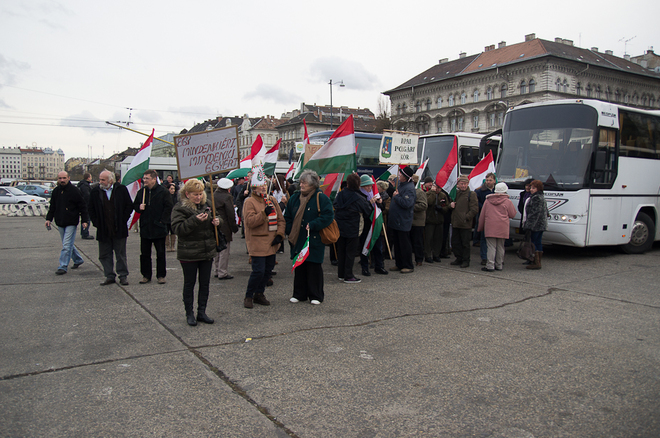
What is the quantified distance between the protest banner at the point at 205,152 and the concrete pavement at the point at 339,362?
1935 mm

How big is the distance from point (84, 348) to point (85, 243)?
9983mm

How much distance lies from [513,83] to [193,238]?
65776 millimetres

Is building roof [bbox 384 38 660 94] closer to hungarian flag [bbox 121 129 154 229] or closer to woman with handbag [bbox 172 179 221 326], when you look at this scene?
hungarian flag [bbox 121 129 154 229]

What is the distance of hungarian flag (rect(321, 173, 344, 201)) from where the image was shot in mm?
8055

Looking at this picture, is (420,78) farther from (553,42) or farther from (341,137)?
(341,137)

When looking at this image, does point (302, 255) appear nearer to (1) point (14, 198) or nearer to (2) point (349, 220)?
(2) point (349, 220)

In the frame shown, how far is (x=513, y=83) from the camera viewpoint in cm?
6269

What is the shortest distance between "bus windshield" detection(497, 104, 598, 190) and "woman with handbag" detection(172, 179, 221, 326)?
26.2 feet

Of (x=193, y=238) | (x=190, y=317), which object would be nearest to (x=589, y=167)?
(x=193, y=238)

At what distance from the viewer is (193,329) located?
5.40 metres

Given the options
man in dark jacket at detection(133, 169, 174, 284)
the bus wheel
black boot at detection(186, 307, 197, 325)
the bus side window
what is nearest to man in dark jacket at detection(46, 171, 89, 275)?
man in dark jacket at detection(133, 169, 174, 284)

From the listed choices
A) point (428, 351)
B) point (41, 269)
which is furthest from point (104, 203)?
point (428, 351)

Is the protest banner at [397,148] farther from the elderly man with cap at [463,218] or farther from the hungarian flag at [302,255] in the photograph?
the hungarian flag at [302,255]

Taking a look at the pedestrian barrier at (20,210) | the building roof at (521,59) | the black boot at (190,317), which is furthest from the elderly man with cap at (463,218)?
the building roof at (521,59)
